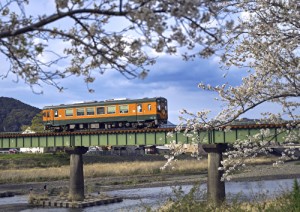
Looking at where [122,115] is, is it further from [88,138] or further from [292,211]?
[292,211]

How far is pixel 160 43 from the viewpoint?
609 centimetres

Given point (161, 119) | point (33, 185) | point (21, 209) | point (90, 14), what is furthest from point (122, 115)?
point (90, 14)

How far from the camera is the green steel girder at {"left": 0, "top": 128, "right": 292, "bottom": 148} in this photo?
34.2 m

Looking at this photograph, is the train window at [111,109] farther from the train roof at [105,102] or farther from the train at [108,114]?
the train roof at [105,102]

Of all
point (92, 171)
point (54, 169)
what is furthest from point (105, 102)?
point (54, 169)

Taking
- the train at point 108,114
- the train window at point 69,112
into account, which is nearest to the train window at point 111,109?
the train at point 108,114

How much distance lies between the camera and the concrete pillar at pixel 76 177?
132ft

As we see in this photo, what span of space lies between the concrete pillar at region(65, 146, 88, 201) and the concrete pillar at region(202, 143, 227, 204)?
42.1 ft

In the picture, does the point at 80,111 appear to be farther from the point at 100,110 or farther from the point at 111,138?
the point at 111,138

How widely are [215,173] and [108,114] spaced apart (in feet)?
58.4

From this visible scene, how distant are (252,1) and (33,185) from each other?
52244mm

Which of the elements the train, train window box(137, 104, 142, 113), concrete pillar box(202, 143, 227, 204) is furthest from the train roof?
concrete pillar box(202, 143, 227, 204)

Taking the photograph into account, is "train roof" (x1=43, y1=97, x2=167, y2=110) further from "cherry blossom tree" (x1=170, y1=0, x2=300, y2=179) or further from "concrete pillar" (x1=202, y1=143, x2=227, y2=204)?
"cherry blossom tree" (x1=170, y1=0, x2=300, y2=179)

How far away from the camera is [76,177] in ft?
134
